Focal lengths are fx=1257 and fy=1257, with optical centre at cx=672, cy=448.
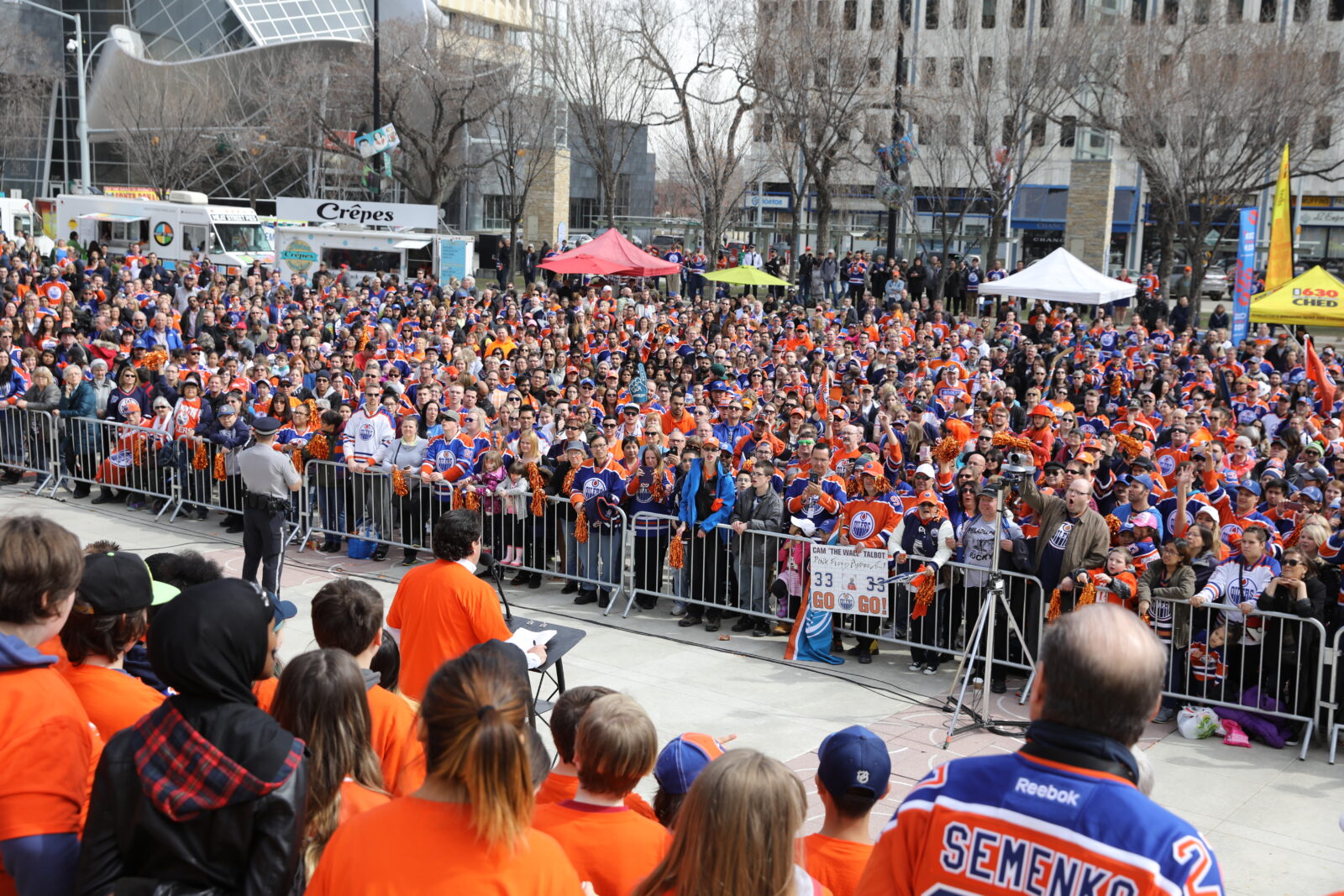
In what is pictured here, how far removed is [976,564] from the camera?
31.5 feet

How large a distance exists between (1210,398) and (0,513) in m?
14.6

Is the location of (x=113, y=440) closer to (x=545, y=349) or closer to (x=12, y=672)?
(x=545, y=349)

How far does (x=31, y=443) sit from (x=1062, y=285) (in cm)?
1562

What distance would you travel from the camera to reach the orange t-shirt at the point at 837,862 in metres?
3.46

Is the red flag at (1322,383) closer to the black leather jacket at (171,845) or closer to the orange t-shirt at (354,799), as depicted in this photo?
the orange t-shirt at (354,799)

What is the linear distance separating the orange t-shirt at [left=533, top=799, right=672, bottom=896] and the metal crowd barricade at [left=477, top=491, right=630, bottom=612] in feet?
25.5

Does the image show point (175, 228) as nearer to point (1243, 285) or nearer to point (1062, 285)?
point (1062, 285)

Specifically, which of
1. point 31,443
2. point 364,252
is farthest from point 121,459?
point 364,252

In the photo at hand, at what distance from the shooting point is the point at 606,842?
3.48m

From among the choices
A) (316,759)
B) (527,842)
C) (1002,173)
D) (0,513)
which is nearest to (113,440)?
(0,513)

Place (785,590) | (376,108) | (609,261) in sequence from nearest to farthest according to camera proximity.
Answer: (785,590)
(609,261)
(376,108)

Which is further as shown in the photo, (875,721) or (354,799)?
(875,721)

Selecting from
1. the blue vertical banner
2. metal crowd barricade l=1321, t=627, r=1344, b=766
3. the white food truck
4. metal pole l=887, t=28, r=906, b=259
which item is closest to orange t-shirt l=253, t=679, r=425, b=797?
metal crowd barricade l=1321, t=627, r=1344, b=766

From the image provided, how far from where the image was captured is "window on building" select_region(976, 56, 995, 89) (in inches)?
1355
